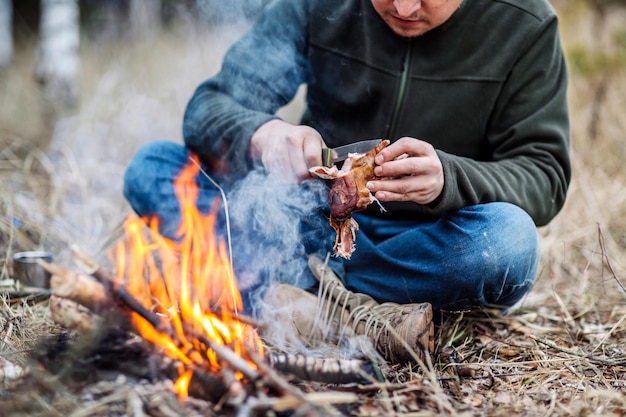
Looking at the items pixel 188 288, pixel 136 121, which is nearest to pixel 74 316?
pixel 188 288

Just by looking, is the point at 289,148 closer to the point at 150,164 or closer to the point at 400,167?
the point at 400,167

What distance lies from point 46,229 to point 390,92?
6.21 feet

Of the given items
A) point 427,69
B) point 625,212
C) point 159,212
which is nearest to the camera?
point 427,69

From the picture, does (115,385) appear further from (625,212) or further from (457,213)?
(625,212)

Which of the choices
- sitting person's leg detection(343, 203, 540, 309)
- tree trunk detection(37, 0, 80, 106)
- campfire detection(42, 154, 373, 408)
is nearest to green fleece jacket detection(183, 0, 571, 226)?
sitting person's leg detection(343, 203, 540, 309)

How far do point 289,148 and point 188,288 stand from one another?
0.63m

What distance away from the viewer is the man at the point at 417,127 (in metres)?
1.93

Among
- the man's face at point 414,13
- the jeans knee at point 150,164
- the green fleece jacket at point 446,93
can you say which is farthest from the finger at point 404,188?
the jeans knee at point 150,164

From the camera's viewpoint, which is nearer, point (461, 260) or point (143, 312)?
point (143, 312)

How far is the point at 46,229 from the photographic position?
2930mm

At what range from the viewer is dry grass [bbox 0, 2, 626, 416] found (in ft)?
4.89

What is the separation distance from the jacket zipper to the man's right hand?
522 millimetres

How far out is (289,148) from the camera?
1.81 m

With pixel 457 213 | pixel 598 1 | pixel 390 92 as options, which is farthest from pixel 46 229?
pixel 598 1
